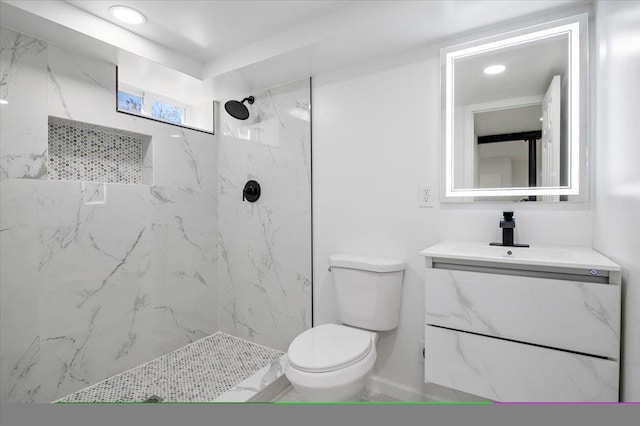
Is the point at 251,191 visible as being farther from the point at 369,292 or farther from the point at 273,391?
the point at 273,391

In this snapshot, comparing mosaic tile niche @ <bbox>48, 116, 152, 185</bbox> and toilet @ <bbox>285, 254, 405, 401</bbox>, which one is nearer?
toilet @ <bbox>285, 254, 405, 401</bbox>

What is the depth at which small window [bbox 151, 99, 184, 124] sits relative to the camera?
256cm

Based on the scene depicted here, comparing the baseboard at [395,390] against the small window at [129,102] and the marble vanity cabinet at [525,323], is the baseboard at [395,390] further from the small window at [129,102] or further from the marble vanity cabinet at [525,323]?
the small window at [129,102]

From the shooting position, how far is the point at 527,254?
4.74ft

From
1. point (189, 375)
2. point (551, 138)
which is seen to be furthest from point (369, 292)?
point (189, 375)

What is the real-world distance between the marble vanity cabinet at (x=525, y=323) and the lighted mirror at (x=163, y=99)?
2069 millimetres

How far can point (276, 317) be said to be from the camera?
2416 mm

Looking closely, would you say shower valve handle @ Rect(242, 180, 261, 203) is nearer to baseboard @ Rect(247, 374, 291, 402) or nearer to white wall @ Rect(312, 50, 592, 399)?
white wall @ Rect(312, 50, 592, 399)

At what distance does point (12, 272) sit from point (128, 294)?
0.60m

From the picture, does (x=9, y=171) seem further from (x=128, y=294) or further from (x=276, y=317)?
(x=276, y=317)

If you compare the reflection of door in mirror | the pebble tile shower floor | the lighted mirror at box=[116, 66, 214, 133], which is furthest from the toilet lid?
the lighted mirror at box=[116, 66, 214, 133]

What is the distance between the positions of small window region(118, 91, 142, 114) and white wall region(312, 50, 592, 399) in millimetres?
1300

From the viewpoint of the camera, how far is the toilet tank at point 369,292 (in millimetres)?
1795

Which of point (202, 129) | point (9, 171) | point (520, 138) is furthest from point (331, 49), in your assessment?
point (9, 171)
